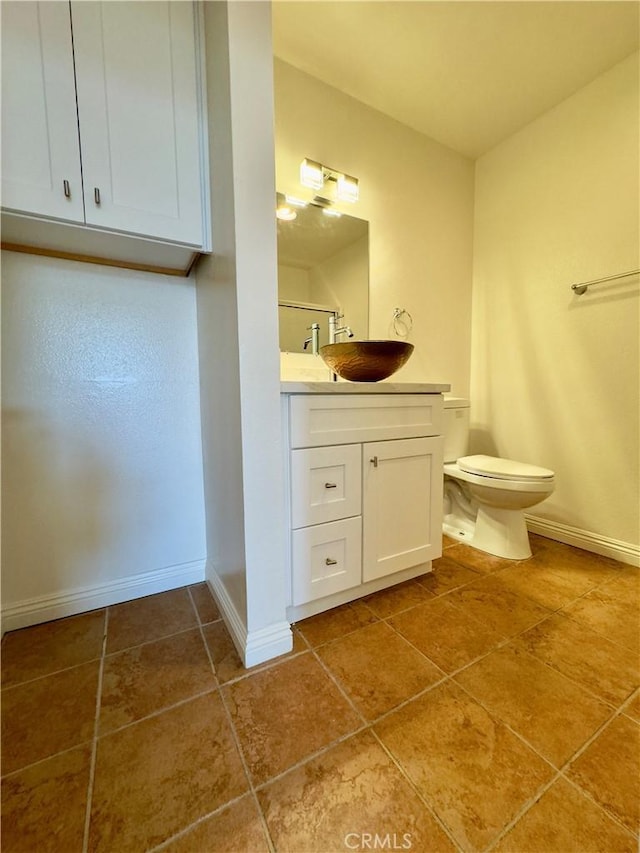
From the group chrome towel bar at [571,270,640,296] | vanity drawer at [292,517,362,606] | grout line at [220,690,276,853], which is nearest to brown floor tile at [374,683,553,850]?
grout line at [220,690,276,853]

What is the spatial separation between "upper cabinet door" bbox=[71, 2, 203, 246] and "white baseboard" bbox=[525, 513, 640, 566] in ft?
7.17

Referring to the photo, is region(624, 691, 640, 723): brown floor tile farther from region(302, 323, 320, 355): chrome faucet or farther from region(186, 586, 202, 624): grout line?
region(302, 323, 320, 355): chrome faucet

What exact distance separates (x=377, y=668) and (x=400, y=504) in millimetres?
537

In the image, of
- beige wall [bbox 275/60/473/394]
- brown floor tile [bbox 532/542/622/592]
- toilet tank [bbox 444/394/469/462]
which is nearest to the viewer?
brown floor tile [bbox 532/542/622/592]

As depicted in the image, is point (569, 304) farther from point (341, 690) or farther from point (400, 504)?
point (341, 690)

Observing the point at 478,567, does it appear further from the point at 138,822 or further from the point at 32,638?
the point at 32,638

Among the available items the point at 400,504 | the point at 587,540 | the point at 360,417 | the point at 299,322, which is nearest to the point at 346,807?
the point at 400,504

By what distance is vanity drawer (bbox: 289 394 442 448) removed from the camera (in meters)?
1.05

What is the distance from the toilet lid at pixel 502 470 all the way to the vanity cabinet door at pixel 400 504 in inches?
12.5

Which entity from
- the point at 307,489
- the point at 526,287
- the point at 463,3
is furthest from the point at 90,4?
the point at 526,287

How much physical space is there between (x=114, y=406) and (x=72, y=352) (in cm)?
23

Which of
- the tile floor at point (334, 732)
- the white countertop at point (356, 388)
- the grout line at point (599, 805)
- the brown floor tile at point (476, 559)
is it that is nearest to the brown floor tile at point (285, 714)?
the tile floor at point (334, 732)

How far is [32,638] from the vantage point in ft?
3.65

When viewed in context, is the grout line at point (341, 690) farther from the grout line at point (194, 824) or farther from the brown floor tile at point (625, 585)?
the brown floor tile at point (625, 585)
